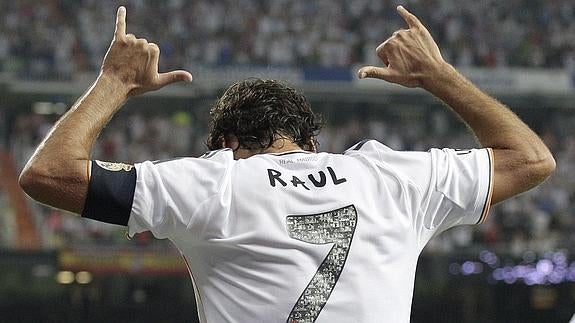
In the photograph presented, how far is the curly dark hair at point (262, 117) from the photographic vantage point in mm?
2410

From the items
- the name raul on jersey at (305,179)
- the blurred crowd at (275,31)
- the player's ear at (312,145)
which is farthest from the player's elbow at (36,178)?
the blurred crowd at (275,31)

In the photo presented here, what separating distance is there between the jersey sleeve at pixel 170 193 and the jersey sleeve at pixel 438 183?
412mm

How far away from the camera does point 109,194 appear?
214cm

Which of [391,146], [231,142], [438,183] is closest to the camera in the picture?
[438,183]

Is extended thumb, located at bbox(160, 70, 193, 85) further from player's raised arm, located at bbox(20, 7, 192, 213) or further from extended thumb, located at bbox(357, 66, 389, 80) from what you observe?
extended thumb, located at bbox(357, 66, 389, 80)

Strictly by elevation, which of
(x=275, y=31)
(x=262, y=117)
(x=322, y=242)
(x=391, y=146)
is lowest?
(x=391, y=146)

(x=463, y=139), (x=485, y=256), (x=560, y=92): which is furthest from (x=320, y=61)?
(x=485, y=256)

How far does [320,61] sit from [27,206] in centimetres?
723

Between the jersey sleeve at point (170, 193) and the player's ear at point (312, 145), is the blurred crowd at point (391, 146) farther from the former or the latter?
the jersey sleeve at point (170, 193)

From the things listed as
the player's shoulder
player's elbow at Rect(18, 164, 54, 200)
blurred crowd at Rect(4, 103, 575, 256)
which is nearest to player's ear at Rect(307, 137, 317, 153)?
the player's shoulder

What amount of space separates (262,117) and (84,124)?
43cm

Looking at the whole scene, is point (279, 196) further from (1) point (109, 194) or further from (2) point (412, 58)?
(2) point (412, 58)

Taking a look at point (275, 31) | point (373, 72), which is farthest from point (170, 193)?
point (275, 31)

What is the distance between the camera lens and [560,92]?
20.1 m
